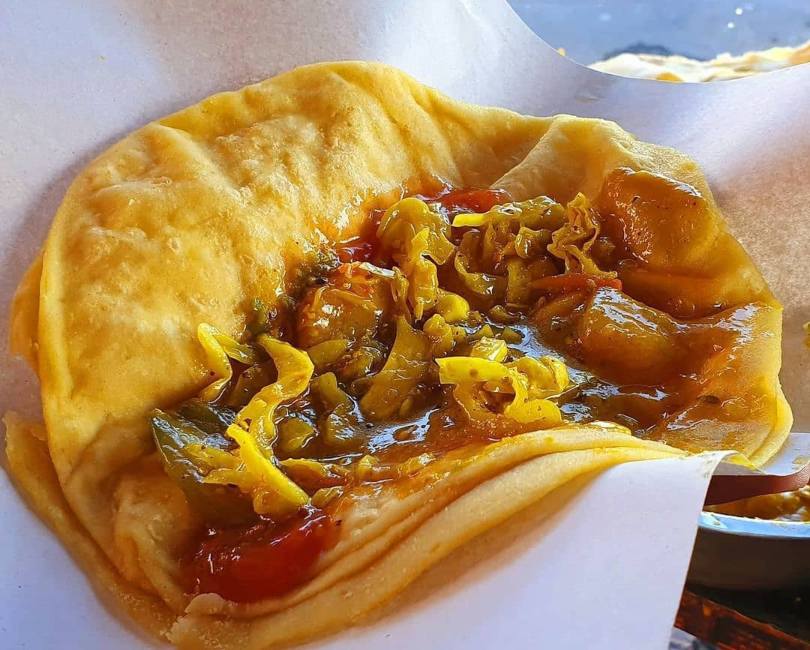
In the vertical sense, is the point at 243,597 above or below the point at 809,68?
below

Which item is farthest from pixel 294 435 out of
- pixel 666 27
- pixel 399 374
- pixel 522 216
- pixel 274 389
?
pixel 666 27

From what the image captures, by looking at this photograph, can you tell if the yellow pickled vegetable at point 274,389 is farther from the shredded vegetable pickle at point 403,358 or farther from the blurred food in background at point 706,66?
the blurred food in background at point 706,66

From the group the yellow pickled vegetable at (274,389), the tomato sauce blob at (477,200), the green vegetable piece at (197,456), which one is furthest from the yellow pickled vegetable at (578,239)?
the green vegetable piece at (197,456)

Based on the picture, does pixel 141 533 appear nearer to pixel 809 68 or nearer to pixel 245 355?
pixel 245 355

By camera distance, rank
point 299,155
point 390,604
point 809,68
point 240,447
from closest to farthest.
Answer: point 390,604 → point 240,447 → point 299,155 → point 809,68

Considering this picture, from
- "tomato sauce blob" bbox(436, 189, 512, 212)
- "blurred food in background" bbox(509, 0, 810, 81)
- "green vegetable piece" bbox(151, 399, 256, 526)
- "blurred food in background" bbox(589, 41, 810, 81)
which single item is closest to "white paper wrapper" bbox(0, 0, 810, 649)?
"green vegetable piece" bbox(151, 399, 256, 526)

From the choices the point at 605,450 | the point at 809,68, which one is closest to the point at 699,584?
the point at 605,450

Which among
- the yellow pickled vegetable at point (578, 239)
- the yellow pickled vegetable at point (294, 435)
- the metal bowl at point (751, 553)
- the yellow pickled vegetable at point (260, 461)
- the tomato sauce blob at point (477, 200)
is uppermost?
the tomato sauce blob at point (477, 200)
